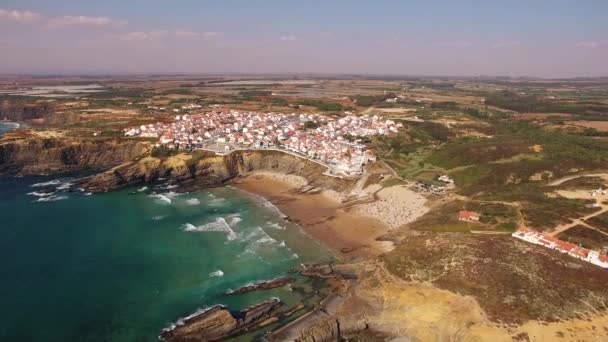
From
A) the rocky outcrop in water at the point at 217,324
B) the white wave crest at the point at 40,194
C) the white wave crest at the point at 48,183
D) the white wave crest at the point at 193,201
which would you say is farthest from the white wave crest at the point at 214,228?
the white wave crest at the point at 48,183

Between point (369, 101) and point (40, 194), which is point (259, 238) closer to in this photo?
point (40, 194)

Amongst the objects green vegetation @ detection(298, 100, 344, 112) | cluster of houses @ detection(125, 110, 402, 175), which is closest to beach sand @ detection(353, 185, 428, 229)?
cluster of houses @ detection(125, 110, 402, 175)

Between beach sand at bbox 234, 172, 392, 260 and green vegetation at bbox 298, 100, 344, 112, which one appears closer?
beach sand at bbox 234, 172, 392, 260

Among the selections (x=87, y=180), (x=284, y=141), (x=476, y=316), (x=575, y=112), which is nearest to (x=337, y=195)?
(x=284, y=141)

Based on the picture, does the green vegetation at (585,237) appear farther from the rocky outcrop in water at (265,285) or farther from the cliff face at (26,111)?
the cliff face at (26,111)

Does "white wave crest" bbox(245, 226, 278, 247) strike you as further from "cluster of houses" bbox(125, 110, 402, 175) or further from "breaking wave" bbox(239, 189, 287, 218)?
"cluster of houses" bbox(125, 110, 402, 175)

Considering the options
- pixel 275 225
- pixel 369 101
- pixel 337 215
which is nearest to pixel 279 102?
pixel 369 101

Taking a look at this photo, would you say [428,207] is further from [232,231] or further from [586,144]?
[586,144]
